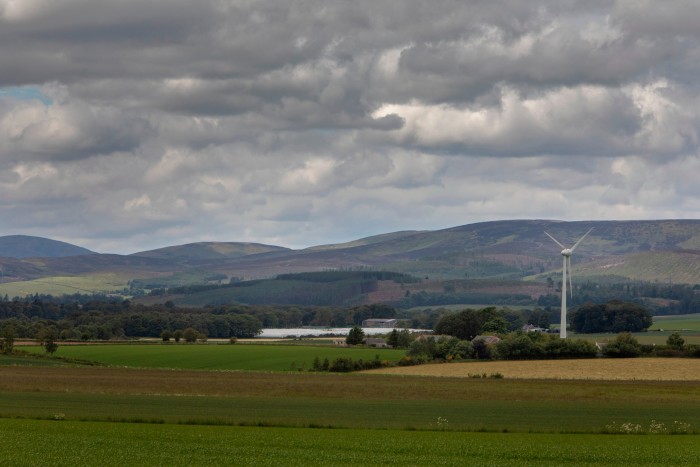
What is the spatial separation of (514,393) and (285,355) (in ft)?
236

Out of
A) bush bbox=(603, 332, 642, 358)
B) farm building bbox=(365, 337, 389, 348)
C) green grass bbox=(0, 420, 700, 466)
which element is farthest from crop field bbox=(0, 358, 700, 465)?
farm building bbox=(365, 337, 389, 348)

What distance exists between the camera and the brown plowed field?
114625 mm

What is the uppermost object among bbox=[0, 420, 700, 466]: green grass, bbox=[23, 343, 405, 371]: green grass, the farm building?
the farm building

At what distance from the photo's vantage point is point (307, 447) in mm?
50156

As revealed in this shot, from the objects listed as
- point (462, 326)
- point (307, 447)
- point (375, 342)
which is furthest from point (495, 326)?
point (307, 447)

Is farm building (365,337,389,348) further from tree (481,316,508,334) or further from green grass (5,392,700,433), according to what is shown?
green grass (5,392,700,433)

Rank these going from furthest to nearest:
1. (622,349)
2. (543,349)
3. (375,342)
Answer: (375,342) → (543,349) → (622,349)

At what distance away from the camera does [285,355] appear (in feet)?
514

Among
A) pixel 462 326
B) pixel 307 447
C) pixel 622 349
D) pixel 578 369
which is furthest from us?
pixel 462 326

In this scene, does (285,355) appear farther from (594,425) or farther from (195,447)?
(195,447)

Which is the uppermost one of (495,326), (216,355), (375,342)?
(495,326)

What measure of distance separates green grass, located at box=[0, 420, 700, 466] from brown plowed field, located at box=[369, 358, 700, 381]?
57.5m

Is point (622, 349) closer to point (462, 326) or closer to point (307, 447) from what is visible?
point (462, 326)

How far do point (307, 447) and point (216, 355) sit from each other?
10932cm
